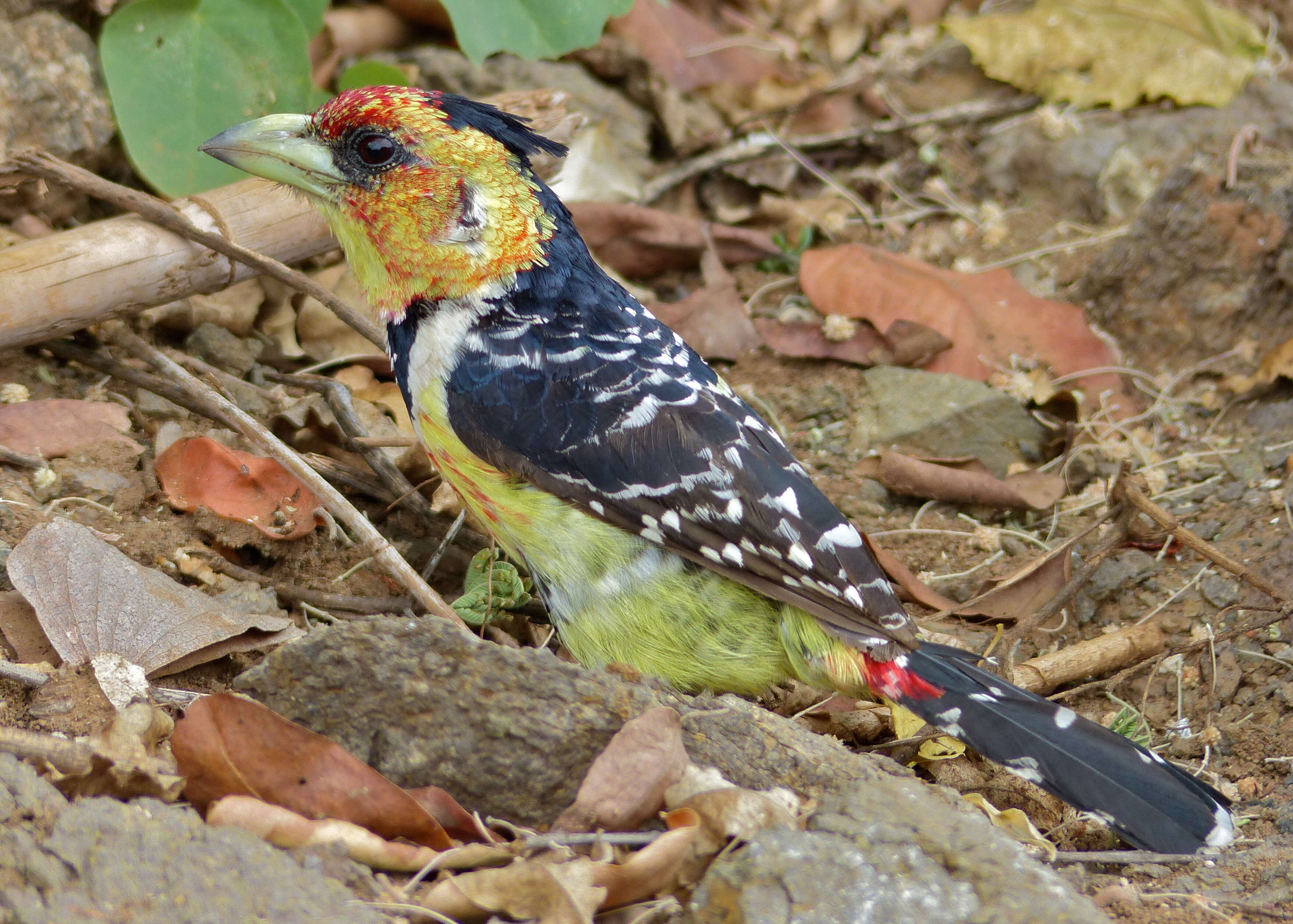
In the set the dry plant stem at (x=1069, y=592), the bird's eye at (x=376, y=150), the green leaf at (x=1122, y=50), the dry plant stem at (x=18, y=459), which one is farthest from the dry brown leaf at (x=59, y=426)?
the green leaf at (x=1122, y=50)

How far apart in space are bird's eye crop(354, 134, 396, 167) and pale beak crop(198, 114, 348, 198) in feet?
0.27

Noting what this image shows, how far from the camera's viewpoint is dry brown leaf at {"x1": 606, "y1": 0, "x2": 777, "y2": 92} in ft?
18.5

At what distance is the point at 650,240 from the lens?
4953mm

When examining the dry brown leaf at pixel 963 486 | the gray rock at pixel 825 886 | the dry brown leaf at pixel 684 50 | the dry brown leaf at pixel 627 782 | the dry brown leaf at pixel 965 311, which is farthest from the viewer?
the dry brown leaf at pixel 684 50

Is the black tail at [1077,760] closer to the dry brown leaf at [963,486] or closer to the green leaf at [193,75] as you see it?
the dry brown leaf at [963,486]

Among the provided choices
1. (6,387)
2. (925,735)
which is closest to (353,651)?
(925,735)

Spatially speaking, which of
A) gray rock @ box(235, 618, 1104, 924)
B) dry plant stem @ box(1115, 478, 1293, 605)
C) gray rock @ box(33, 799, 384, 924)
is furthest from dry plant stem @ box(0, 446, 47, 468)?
dry plant stem @ box(1115, 478, 1293, 605)

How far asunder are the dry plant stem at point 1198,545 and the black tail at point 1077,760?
64 cm

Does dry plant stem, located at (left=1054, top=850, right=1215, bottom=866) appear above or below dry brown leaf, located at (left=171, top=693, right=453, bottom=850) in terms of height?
below

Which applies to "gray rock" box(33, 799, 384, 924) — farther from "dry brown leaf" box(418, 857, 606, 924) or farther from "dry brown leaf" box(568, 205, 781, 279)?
"dry brown leaf" box(568, 205, 781, 279)

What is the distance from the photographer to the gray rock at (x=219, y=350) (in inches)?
Result: 153

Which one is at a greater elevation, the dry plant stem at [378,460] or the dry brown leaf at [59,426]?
the dry brown leaf at [59,426]

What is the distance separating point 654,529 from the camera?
2.94 meters

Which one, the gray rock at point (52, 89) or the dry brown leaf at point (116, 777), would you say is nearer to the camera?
the dry brown leaf at point (116, 777)
